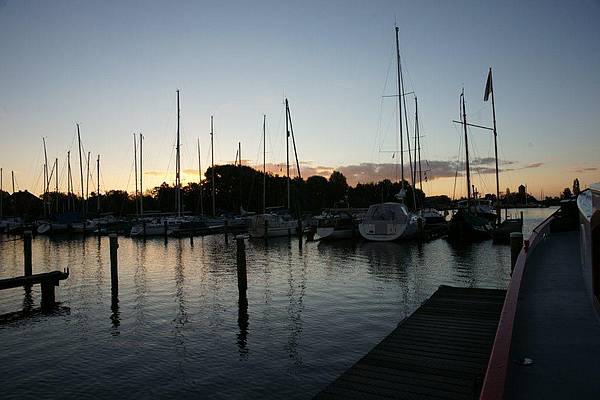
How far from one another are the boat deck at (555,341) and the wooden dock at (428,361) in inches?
42.2

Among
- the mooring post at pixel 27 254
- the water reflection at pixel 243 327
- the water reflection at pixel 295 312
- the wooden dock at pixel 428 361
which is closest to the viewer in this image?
the wooden dock at pixel 428 361

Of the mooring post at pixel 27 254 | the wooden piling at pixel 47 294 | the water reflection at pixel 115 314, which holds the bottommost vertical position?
the water reflection at pixel 115 314

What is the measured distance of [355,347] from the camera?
38.0 ft

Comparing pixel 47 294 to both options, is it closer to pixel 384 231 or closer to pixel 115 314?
pixel 115 314

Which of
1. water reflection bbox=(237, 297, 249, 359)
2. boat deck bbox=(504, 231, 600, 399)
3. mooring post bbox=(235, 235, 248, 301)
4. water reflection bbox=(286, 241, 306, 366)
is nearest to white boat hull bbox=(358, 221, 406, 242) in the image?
water reflection bbox=(286, 241, 306, 366)

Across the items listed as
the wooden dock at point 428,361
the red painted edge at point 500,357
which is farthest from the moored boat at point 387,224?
the red painted edge at point 500,357

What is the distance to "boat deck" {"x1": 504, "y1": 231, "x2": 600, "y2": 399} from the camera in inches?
181

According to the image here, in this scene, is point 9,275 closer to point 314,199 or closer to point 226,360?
point 226,360

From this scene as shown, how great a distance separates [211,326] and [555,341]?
34.3ft

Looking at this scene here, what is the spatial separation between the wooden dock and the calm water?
73.3 inches

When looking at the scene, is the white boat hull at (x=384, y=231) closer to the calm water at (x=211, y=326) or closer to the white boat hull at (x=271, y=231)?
the calm water at (x=211, y=326)

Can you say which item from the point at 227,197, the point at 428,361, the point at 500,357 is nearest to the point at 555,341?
the point at 500,357

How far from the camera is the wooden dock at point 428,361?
673cm

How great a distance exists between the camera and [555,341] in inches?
231
